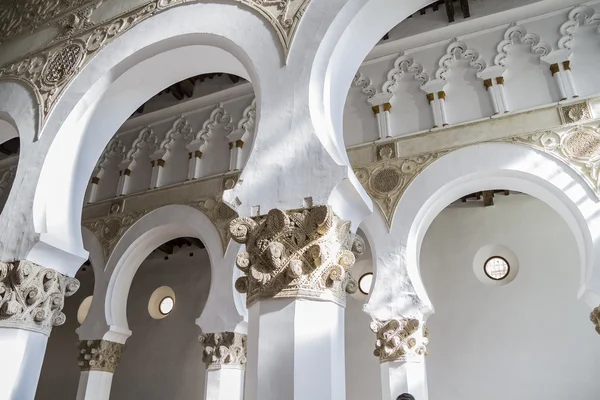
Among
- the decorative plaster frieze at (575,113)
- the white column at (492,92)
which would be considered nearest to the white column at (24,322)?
the white column at (492,92)

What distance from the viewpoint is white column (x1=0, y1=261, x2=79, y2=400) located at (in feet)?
13.9

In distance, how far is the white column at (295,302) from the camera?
2967 mm

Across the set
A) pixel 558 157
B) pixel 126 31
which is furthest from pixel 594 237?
pixel 126 31

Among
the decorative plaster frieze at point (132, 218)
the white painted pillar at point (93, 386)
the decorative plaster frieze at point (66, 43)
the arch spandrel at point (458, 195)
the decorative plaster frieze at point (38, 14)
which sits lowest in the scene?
the white painted pillar at point (93, 386)

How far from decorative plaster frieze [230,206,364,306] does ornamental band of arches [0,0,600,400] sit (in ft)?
0.04

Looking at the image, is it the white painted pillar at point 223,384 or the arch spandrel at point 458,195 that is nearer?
the arch spandrel at point 458,195

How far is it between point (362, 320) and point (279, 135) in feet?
21.0

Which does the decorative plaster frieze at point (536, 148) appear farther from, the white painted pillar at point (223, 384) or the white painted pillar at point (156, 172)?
the white painted pillar at point (156, 172)

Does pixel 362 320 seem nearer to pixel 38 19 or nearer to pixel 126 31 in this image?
pixel 126 31

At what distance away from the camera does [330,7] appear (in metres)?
3.95

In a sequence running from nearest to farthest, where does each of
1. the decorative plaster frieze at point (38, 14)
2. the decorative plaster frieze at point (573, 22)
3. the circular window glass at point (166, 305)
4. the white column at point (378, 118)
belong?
1. the decorative plaster frieze at point (38, 14)
2. the decorative plaster frieze at point (573, 22)
3. the white column at point (378, 118)
4. the circular window glass at point (166, 305)

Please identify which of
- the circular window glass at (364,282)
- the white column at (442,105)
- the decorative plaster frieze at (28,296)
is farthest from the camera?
the circular window glass at (364,282)

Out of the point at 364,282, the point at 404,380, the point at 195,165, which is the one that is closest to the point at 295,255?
the point at 404,380

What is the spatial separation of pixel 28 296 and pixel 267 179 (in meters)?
2.68
